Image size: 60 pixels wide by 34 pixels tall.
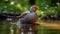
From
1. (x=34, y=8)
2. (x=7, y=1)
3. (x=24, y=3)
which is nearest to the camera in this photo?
(x=34, y=8)

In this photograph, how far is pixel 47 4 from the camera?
11.2 meters

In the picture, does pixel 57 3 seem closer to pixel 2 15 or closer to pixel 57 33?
pixel 2 15

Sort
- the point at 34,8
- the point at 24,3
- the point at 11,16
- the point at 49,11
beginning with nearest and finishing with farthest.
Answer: the point at 34,8
the point at 11,16
the point at 49,11
the point at 24,3

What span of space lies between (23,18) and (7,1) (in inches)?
188

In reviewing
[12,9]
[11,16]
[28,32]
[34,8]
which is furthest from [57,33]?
[12,9]

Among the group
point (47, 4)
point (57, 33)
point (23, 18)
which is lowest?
point (57, 33)

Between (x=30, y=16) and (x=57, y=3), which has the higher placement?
(x=57, y=3)

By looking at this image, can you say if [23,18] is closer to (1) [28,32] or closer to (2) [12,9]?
(1) [28,32]

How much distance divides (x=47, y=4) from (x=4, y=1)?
74.6 inches

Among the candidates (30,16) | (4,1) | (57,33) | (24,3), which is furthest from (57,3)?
(57,33)

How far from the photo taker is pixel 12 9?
10.6 metres

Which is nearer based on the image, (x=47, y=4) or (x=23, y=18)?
(x=23, y=18)

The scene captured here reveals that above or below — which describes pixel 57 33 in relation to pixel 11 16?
below

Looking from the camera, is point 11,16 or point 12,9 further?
point 12,9
